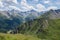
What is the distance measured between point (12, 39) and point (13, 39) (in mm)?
1945

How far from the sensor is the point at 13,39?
170875 millimetres

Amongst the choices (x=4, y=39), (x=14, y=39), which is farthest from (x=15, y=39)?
(x=4, y=39)

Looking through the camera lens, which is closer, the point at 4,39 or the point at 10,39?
the point at 4,39

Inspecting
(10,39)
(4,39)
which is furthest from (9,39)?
(4,39)

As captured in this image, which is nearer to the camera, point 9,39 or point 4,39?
point 4,39

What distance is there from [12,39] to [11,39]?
1340 millimetres

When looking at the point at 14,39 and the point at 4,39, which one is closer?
the point at 4,39

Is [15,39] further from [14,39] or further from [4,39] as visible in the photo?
[4,39]

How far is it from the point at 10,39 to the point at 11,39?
1.01 m

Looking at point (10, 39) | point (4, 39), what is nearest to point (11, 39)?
point (10, 39)

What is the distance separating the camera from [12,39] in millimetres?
169125

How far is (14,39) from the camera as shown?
171m

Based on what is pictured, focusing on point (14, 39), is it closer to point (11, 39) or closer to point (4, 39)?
point (11, 39)

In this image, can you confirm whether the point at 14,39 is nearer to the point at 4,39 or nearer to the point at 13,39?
the point at 13,39
